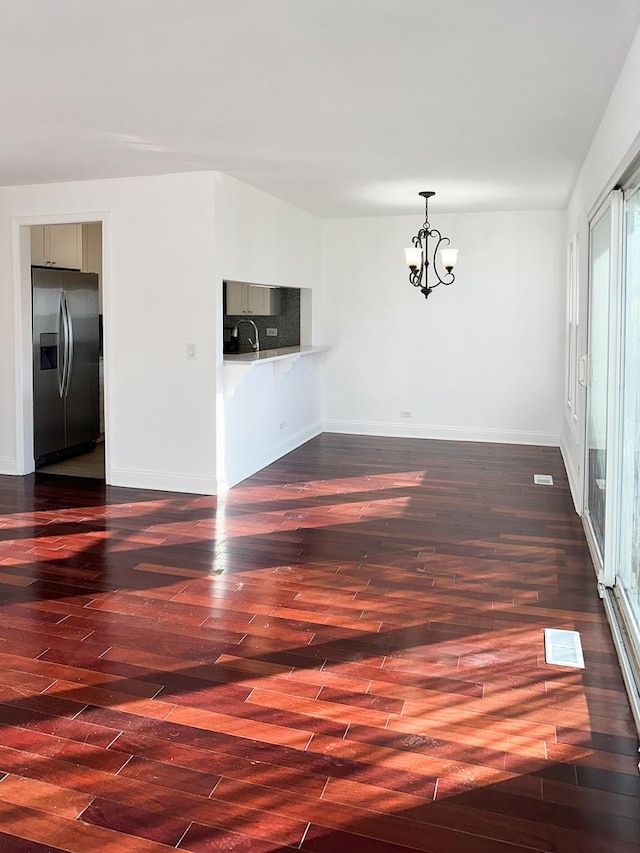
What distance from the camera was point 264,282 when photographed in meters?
6.68

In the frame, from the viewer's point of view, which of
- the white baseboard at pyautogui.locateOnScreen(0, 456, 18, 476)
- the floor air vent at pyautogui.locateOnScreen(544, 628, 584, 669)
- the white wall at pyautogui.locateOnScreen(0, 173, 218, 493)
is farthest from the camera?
the white baseboard at pyautogui.locateOnScreen(0, 456, 18, 476)

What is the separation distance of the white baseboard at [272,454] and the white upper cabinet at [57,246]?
8.61 ft

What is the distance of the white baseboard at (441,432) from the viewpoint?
Result: 26.2ft

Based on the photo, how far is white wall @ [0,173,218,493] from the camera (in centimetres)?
568

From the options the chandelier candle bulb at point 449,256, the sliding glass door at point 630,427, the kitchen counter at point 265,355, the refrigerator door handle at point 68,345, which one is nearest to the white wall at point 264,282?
the kitchen counter at point 265,355

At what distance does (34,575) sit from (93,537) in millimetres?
700

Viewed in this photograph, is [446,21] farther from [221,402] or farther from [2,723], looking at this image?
[221,402]

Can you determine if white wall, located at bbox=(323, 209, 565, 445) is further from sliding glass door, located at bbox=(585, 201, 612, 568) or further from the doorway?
sliding glass door, located at bbox=(585, 201, 612, 568)

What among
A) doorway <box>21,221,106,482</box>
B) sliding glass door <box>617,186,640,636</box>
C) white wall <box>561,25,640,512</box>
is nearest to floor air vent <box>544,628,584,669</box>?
sliding glass door <box>617,186,640,636</box>

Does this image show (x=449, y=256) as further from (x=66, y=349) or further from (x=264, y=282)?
(x=66, y=349)

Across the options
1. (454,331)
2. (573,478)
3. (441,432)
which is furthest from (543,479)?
(454,331)

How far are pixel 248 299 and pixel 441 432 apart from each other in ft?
8.42

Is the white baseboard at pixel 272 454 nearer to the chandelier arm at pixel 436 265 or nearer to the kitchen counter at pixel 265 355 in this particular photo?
the kitchen counter at pixel 265 355

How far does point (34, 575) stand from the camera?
4.04 metres
